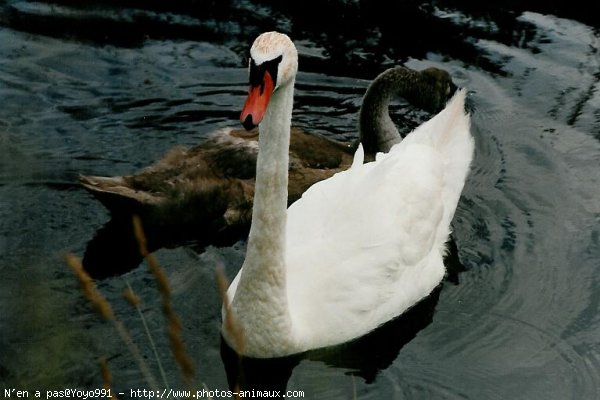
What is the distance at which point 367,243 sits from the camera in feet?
19.8

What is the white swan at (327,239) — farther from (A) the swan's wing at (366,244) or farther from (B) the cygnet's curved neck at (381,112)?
(B) the cygnet's curved neck at (381,112)

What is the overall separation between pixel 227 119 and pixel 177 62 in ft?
4.41

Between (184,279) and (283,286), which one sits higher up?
(283,286)

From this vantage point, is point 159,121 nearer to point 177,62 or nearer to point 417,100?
point 177,62

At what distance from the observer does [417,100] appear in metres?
9.21

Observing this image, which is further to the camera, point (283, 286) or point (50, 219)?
point (50, 219)

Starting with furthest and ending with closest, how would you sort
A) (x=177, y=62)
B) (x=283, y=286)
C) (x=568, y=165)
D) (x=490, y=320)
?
(x=177, y=62) < (x=568, y=165) < (x=490, y=320) < (x=283, y=286)

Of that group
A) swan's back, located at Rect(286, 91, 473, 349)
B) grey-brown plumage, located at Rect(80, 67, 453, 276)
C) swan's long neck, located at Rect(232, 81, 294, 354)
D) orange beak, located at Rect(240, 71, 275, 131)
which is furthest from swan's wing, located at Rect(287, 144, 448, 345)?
orange beak, located at Rect(240, 71, 275, 131)

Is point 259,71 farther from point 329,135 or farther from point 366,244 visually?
point 329,135

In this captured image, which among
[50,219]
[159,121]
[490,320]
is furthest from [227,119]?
[490,320]

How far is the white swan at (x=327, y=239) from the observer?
505cm

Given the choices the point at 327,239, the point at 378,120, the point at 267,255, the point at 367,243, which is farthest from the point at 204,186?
the point at 378,120

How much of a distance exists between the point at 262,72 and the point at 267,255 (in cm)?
114

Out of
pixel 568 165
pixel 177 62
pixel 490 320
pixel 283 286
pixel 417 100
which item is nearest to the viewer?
pixel 283 286
